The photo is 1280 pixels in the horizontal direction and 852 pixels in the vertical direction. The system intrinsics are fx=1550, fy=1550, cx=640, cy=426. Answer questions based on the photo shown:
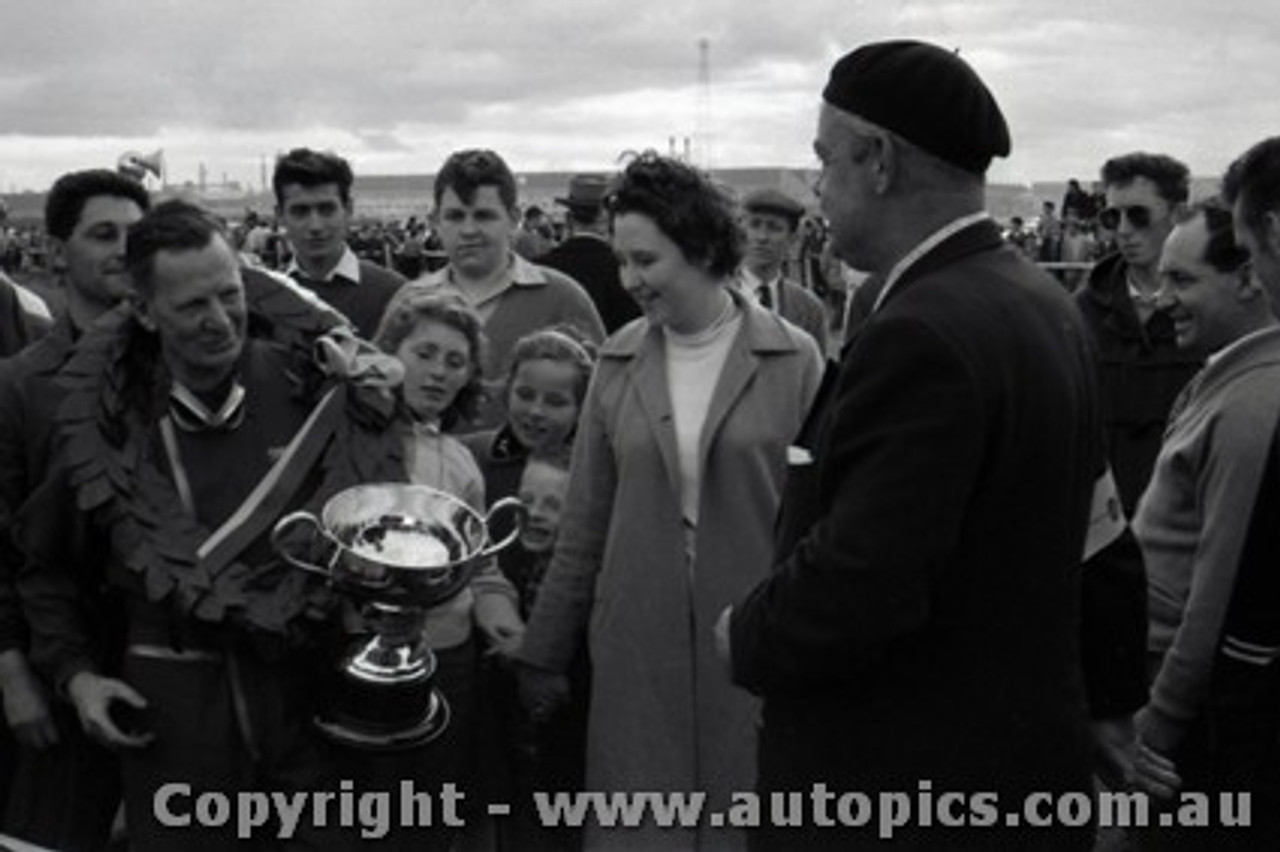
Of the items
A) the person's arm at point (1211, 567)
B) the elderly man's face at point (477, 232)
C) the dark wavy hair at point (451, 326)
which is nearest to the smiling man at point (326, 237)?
the elderly man's face at point (477, 232)

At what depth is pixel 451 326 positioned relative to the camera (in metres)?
3.99

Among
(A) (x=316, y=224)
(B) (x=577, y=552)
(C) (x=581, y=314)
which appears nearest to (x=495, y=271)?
(C) (x=581, y=314)

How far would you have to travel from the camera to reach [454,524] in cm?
303

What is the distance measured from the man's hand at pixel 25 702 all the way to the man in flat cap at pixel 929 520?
5.56ft

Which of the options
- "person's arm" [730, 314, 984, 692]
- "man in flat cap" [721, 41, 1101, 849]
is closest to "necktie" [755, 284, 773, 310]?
"man in flat cap" [721, 41, 1101, 849]

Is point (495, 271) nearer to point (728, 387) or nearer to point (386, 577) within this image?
point (728, 387)

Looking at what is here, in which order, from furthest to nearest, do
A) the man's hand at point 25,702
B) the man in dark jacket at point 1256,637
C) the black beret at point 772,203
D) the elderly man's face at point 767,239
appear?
1. the black beret at point 772,203
2. the elderly man's face at point 767,239
3. the man's hand at point 25,702
4. the man in dark jacket at point 1256,637

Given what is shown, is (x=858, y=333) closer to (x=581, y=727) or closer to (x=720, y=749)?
(x=720, y=749)

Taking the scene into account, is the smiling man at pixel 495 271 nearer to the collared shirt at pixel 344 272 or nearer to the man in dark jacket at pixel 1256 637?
the collared shirt at pixel 344 272

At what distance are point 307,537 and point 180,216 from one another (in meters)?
0.74

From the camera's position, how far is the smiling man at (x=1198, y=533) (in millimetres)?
3070

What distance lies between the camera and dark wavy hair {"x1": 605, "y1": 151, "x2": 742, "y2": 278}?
3719mm

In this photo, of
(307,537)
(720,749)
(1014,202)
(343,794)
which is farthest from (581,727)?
(1014,202)

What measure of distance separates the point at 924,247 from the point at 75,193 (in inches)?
117
